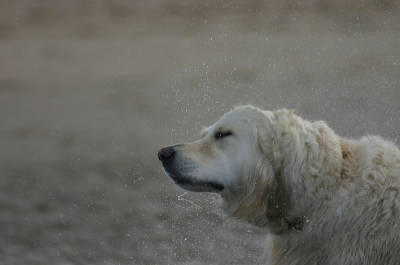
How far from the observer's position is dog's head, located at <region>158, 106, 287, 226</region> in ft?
10.1

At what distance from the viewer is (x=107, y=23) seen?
13.0 m

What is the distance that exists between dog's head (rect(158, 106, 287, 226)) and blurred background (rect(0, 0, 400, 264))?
1.79 meters

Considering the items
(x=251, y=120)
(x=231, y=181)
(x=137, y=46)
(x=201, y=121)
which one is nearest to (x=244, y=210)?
(x=231, y=181)

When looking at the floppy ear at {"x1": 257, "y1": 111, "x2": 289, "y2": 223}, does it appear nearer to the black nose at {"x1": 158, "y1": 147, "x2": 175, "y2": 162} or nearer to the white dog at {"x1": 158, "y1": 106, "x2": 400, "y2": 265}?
the white dog at {"x1": 158, "y1": 106, "x2": 400, "y2": 265}

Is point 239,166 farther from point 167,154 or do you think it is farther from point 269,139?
point 167,154

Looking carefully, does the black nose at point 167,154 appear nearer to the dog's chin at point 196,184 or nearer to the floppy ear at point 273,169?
the dog's chin at point 196,184

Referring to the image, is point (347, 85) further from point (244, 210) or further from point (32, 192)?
point (244, 210)

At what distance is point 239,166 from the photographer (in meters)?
3.12

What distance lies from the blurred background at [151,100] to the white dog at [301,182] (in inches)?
70.6

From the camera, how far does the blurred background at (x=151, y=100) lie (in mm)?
5504

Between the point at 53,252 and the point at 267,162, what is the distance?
3.07 metres

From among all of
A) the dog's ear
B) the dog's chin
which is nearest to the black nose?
the dog's chin

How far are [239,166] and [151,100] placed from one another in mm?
7238

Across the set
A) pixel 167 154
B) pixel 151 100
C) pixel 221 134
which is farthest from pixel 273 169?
pixel 151 100
